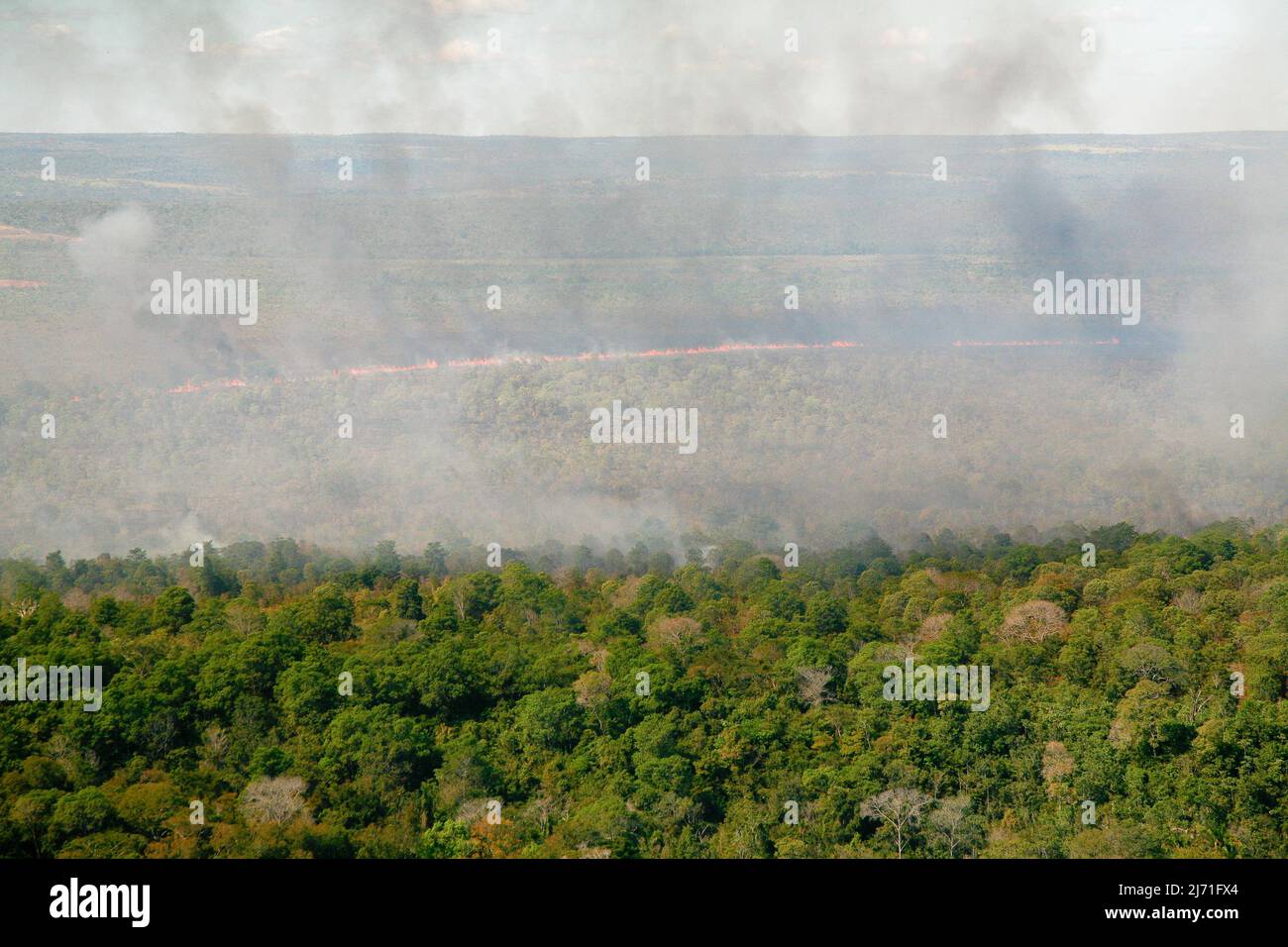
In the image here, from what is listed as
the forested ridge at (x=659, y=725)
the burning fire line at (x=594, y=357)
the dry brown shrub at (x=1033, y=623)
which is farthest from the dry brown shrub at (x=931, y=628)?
the burning fire line at (x=594, y=357)

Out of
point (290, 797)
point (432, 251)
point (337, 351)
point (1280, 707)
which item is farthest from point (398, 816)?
point (432, 251)

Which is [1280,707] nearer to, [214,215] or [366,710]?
[366,710]

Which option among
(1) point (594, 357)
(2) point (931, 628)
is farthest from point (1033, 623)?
(1) point (594, 357)

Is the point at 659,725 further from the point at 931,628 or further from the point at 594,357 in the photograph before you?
the point at 594,357

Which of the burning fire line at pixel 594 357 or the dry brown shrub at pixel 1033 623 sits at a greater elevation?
the burning fire line at pixel 594 357

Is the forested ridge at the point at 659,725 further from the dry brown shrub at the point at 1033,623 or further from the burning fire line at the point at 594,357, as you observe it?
the burning fire line at the point at 594,357

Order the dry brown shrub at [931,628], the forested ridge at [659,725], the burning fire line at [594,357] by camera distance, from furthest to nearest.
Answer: the burning fire line at [594,357] < the dry brown shrub at [931,628] < the forested ridge at [659,725]

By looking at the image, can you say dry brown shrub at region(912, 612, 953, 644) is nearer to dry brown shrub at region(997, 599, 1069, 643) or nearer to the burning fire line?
dry brown shrub at region(997, 599, 1069, 643)

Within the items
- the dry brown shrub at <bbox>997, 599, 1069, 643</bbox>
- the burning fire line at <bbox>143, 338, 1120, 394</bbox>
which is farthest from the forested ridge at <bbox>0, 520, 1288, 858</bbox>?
the burning fire line at <bbox>143, 338, 1120, 394</bbox>
